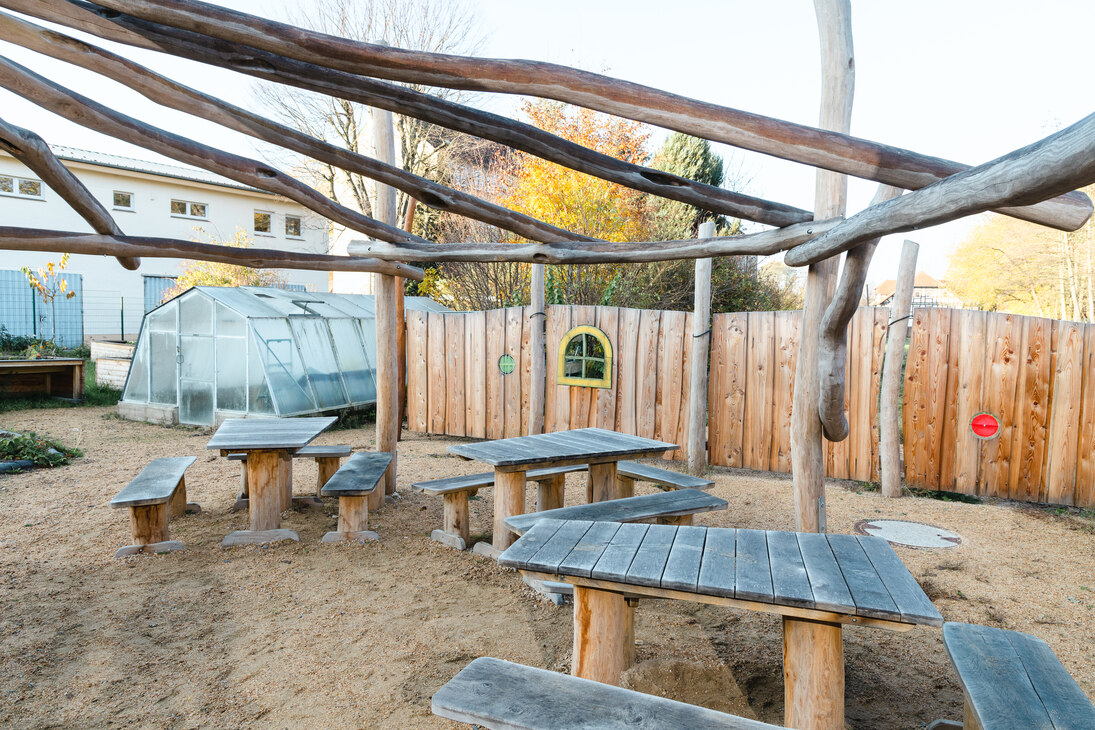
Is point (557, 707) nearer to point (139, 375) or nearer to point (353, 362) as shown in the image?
point (353, 362)

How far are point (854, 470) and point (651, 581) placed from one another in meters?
5.97

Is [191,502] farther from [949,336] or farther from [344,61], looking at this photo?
[949,336]

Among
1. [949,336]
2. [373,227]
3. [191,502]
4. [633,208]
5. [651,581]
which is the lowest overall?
[191,502]

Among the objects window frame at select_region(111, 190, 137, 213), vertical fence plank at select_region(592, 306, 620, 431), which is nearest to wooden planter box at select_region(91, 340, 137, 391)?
window frame at select_region(111, 190, 137, 213)

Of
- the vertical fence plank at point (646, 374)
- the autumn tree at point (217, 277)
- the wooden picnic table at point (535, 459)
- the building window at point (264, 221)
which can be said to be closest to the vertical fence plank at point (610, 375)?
the vertical fence plank at point (646, 374)

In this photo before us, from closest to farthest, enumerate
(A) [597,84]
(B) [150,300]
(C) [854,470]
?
(A) [597,84]
(C) [854,470]
(B) [150,300]

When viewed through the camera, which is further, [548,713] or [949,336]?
[949,336]

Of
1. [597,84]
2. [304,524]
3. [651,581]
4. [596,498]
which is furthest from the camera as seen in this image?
[304,524]

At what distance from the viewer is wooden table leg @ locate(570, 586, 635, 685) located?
2812mm

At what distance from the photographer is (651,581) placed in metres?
2.42

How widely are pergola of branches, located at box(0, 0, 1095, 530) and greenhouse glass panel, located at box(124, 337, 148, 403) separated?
7231 mm

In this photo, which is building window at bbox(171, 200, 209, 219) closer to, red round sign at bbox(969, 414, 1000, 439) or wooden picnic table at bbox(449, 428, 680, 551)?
wooden picnic table at bbox(449, 428, 680, 551)

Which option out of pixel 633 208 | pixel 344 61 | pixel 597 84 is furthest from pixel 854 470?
pixel 633 208

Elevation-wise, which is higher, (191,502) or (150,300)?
(150,300)
